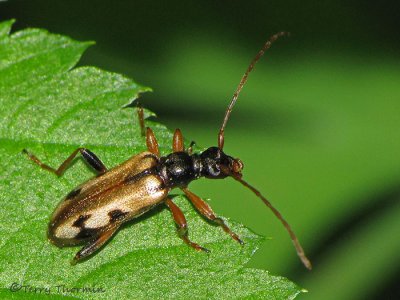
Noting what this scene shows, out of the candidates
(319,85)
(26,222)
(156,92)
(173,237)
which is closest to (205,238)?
(173,237)

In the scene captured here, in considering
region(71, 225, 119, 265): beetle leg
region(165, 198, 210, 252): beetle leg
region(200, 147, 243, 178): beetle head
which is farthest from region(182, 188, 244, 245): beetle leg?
region(71, 225, 119, 265): beetle leg

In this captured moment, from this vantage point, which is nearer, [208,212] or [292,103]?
[208,212]

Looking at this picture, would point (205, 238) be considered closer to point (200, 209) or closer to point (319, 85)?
point (200, 209)

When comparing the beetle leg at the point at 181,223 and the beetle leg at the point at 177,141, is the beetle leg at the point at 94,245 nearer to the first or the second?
the beetle leg at the point at 181,223

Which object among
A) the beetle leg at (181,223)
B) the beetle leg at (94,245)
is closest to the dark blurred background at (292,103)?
the beetle leg at (181,223)

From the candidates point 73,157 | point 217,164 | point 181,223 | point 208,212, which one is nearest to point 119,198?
point 73,157

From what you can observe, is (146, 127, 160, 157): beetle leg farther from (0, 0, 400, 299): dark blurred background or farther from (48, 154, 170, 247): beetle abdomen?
(0, 0, 400, 299): dark blurred background

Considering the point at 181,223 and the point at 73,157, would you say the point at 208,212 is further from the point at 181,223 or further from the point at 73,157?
the point at 73,157
